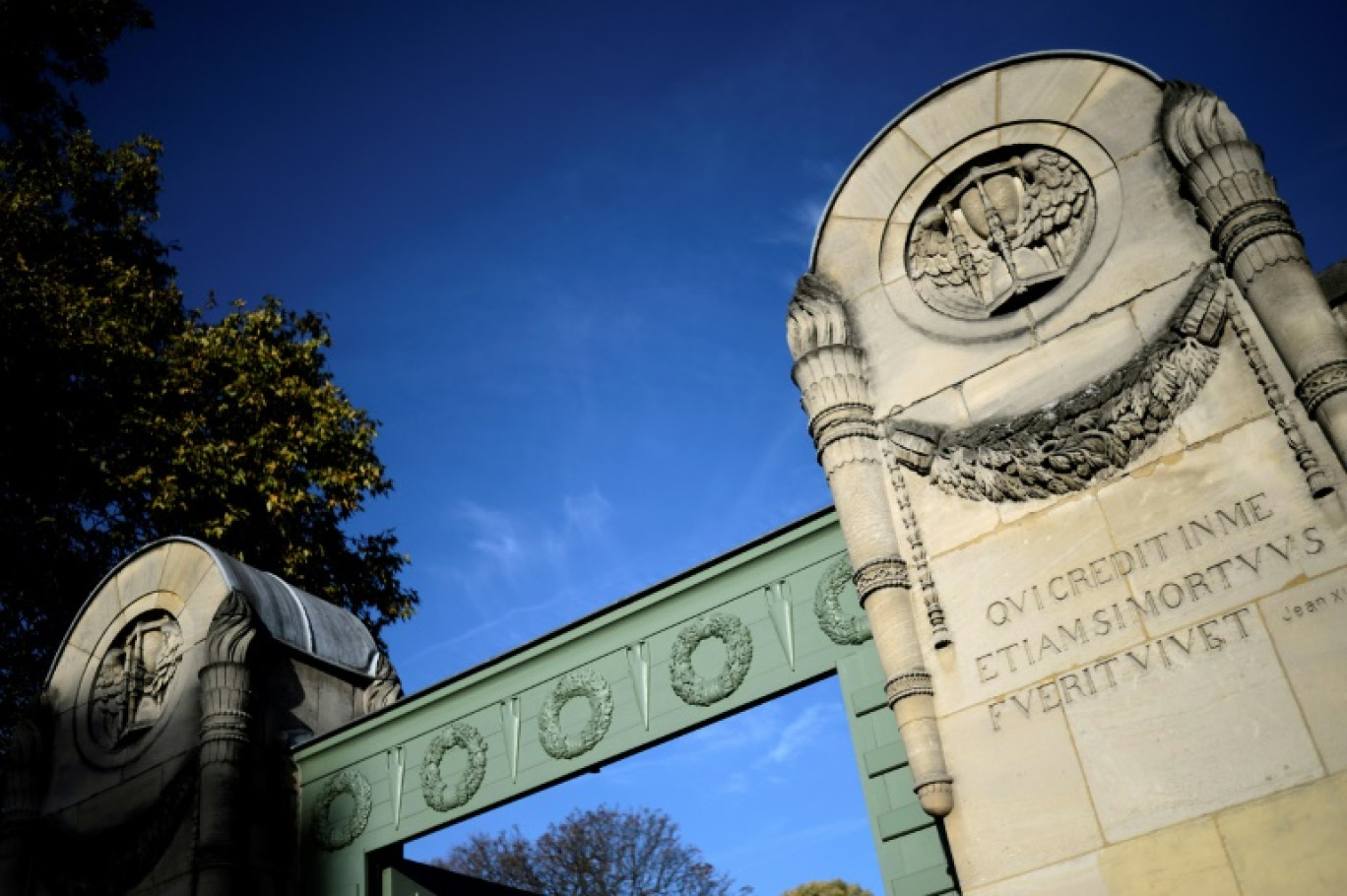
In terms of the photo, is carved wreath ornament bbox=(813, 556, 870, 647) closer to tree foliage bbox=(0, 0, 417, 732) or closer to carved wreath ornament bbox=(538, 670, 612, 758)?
carved wreath ornament bbox=(538, 670, 612, 758)

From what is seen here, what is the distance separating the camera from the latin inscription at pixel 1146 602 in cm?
748

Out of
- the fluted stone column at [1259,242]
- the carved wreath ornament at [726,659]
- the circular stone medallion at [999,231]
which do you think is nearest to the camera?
the fluted stone column at [1259,242]

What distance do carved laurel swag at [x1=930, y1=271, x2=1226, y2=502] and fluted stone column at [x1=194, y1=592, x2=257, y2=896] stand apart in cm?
809

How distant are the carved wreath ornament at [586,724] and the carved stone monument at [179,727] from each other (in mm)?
3323

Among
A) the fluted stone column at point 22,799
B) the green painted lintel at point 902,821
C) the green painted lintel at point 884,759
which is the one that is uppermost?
the fluted stone column at point 22,799

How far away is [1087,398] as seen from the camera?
8.55 meters

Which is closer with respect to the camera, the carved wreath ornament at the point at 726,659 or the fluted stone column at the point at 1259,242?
the fluted stone column at the point at 1259,242

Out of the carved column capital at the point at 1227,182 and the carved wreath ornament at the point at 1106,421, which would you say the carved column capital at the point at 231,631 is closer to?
the carved wreath ornament at the point at 1106,421

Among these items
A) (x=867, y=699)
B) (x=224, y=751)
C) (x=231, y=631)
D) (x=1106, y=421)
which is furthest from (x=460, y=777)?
(x=1106, y=421)

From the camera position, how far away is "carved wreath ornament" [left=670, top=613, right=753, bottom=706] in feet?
34.4

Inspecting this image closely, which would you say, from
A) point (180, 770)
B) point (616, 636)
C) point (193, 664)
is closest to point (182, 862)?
point (180, 770)

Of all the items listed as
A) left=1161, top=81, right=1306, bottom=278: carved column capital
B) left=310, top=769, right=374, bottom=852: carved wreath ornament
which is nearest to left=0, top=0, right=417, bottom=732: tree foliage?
left=310, top=769, right=374, bottom=852: carved wreath ornament

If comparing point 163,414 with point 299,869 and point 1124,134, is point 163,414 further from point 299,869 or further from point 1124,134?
point 1124,134

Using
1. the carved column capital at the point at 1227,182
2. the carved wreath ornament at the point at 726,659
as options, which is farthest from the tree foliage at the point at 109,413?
the carved column capital at the point at 1227,182
